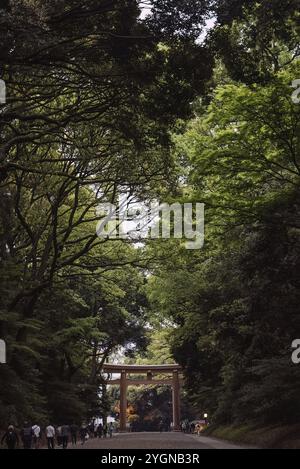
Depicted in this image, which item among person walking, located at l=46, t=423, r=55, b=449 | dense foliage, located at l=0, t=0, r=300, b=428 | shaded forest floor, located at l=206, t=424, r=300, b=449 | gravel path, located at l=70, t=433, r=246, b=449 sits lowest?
gravel path, located at l=70, t=433, r=246, b=449

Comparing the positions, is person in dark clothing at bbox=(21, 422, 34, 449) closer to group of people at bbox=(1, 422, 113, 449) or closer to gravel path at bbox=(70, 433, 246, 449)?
group of people at bbox=(1, 422, 113, 449)

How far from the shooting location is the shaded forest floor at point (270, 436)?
17.4 m

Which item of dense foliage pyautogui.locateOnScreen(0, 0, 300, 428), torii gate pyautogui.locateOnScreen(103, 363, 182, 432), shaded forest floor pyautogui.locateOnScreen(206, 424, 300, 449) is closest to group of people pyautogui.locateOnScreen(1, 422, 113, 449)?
dense foliage pyautogui.locateOnScreen(0, 0, 300, 428)

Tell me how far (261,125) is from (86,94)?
489 cm

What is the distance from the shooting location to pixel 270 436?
64.0ft

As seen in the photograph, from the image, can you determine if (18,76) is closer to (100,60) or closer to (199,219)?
(100,60)

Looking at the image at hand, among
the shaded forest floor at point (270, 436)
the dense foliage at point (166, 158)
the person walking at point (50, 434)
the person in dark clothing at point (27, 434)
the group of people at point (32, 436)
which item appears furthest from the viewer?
the person walking at point (50, 434)

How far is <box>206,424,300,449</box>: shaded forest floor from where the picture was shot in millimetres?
17406

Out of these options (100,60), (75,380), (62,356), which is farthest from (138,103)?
(75,380)

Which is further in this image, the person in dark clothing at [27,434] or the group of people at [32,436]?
the person in dark clothing at [27,434]

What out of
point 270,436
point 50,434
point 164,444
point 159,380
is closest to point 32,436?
point 50,434

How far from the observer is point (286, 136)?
1577cm

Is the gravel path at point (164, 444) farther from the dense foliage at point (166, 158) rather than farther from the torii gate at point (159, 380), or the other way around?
the torii gate at point (159, 380)

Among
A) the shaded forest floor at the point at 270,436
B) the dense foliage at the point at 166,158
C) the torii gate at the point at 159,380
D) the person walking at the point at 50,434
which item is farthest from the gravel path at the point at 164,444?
the torii gate at the point at 159,380
